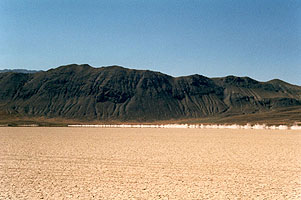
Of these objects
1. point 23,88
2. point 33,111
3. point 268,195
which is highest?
point 23,88

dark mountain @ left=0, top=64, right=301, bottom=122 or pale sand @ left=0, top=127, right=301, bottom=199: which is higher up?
dark mountain @ left=0, top=64, right=301, bottom=122

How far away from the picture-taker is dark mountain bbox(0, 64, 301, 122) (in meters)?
136

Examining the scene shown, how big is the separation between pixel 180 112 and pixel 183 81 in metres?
26.1

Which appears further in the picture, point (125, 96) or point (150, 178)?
point (125, 96)

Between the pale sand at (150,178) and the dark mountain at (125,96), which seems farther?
the dark mountain at (125,96)

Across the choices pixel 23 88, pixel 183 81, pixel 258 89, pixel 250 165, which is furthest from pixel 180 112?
pixel 250 165

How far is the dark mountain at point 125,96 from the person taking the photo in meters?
136

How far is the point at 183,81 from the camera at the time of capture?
16488 centimetres

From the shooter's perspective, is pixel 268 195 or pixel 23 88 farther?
pixel 23 88

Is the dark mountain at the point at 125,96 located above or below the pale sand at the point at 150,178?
above

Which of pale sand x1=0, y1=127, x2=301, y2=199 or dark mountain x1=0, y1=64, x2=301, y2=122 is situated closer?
pale sand x1=0, y1=127, x2=301, y2=199

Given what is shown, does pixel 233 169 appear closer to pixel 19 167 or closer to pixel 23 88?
pixel 19 167

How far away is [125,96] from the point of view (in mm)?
148125

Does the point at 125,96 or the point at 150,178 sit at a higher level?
the point at 125,96
